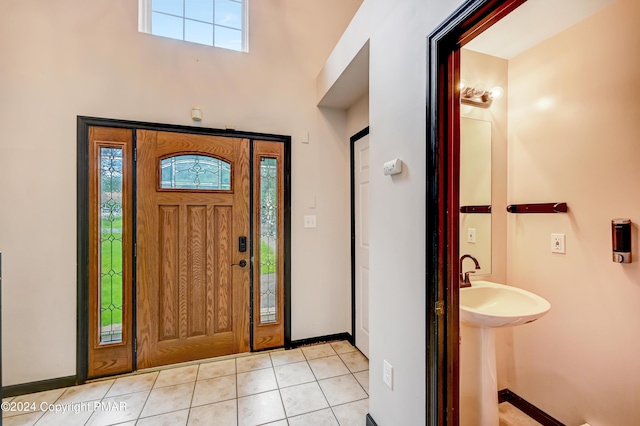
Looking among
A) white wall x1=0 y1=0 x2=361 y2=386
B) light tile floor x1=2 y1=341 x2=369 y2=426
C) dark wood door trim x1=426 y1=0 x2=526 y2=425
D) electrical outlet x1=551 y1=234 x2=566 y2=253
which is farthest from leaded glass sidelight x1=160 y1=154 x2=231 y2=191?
electrical outlet x1=551 y1=234 x2=566 y2=253

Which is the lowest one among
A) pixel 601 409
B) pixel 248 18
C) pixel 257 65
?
pixel 601 409

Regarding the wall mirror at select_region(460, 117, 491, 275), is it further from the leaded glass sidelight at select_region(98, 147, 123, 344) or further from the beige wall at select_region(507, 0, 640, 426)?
the leaded glass sidelight at select_region(98, 147, 123, 344)

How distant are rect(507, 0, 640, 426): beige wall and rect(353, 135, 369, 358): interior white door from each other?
45.6 inches

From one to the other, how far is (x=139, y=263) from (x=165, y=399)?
3.53 ft

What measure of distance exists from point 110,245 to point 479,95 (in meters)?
3.01

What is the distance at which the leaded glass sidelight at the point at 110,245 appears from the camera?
227 cm

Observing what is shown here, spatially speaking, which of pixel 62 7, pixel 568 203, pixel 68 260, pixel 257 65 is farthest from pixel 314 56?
pixel 68 260

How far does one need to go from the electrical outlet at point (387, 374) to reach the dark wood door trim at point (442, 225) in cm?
28

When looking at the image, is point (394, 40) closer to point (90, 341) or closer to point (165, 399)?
point (165, 399)

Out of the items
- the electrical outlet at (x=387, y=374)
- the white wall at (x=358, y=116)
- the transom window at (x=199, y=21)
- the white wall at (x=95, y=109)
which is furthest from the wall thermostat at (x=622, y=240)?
the transom window at (x=199, y=21)

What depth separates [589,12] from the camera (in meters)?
1.46

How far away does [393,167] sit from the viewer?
1.45m

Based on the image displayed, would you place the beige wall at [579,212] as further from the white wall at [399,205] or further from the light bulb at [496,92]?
the white wall at [399,205]

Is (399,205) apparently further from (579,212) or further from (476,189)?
→ (579,212)
